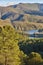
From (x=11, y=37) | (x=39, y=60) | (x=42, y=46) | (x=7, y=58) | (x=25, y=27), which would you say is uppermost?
(x=11, y=37)

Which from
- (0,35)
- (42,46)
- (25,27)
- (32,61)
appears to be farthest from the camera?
(25,27)

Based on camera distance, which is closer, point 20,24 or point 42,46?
point 42,46

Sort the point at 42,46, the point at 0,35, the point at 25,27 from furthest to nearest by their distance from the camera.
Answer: the point at 25,27 → the point at 42,46 → the point at 0,35

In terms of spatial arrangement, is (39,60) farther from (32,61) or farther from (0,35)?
(0,35)

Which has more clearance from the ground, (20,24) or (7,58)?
(7,58)

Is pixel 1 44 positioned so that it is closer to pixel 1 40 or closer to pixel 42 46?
pixel 1 40

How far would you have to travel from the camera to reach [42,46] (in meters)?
38.7

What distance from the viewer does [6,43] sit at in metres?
22.4

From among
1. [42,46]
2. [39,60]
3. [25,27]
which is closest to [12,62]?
[39,60]

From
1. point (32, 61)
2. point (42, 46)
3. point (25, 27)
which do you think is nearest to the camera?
point (32, 61)

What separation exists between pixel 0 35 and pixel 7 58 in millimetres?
1988

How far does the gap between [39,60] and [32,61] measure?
1051mm

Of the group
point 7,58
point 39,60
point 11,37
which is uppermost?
point 11,37

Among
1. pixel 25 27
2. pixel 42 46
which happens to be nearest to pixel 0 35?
pixel 42 46
